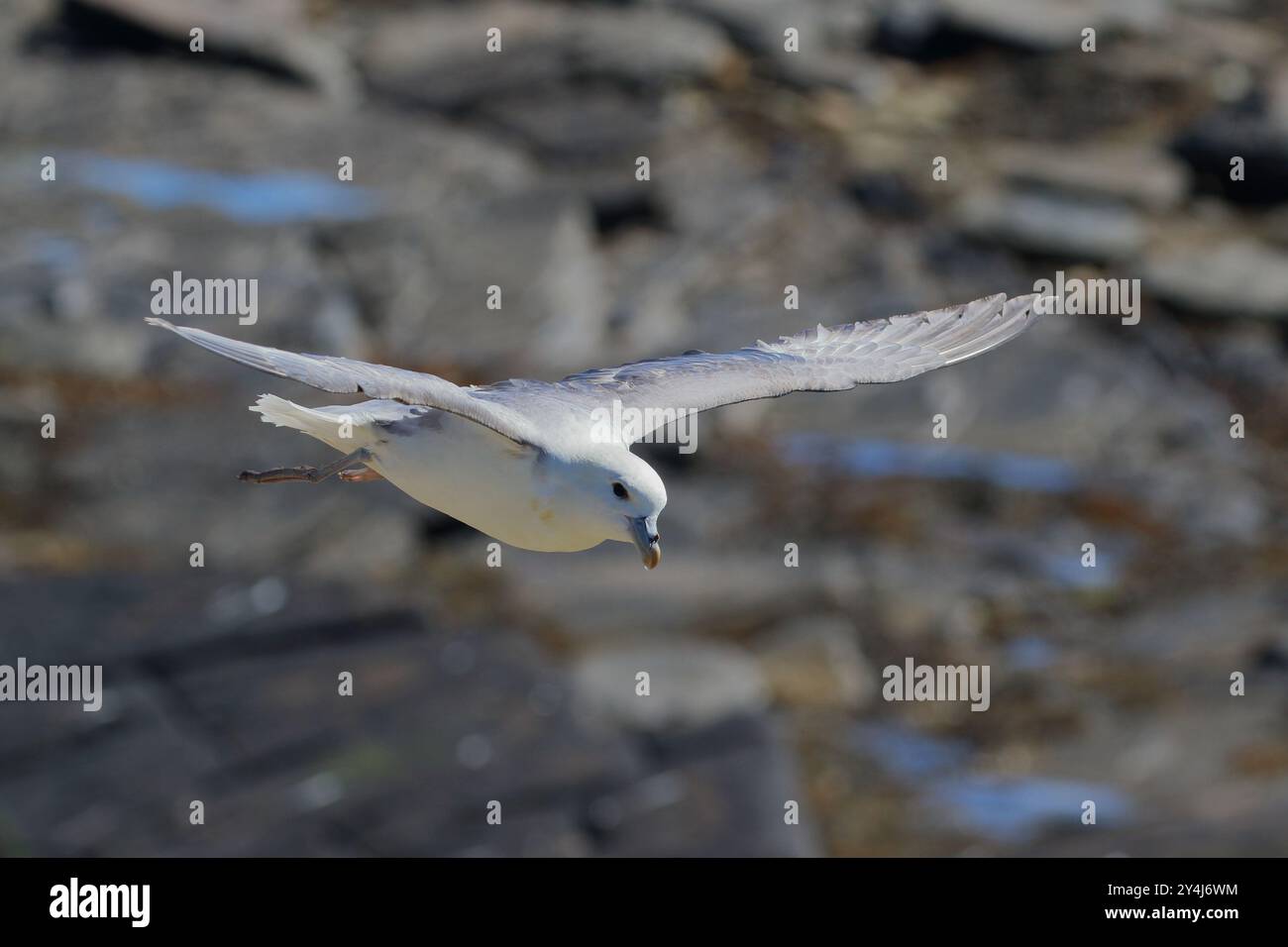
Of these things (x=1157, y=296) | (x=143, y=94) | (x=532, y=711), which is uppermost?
(x=143, y=94)

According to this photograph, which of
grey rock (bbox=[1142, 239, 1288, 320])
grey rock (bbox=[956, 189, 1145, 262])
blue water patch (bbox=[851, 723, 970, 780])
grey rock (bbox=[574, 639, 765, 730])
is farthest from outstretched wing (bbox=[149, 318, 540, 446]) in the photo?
grey rock (bbox=[1142, 239, 1288, 320])

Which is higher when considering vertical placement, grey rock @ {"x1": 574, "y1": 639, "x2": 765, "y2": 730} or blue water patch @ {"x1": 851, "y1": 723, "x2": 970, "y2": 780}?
grey rock @ {"x1": 574, "y1": 639, "x2": 765, "y2": 730}

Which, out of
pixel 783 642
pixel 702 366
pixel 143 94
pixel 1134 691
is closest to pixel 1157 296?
pixel 1134 691

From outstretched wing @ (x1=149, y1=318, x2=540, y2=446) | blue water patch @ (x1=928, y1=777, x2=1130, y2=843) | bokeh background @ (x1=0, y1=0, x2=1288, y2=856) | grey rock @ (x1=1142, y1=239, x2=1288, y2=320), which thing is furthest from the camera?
grey rock @ (x1=1142, y1=239, x2=1288, y2=320)

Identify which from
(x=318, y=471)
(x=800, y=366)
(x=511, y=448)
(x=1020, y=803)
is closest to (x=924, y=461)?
(x=1020, y=803)

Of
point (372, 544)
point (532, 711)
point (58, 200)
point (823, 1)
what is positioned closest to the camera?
point (532, 711)

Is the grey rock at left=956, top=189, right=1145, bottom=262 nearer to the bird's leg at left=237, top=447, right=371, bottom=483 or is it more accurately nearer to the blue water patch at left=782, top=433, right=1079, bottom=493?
the blue water patch at left=782, top=433, right=1079, bottom=493

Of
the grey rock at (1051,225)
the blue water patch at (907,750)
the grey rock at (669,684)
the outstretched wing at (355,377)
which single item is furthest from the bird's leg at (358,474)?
the grey rock at (1051,225)

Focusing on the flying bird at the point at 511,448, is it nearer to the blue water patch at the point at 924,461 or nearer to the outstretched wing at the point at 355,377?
the outstretched wing at the point at 355,377

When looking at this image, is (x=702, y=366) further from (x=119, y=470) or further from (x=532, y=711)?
(x=119, y=470)
